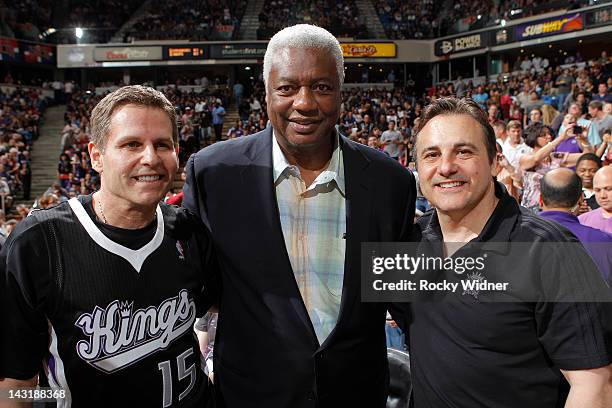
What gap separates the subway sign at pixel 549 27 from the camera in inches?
688

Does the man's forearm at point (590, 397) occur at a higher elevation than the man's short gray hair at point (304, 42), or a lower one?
lower

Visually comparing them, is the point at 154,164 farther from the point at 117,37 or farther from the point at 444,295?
the point at 117,37

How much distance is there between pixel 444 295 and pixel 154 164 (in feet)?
3.26

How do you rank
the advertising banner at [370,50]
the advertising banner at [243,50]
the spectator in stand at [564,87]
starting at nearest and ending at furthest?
the spectator in stand at [564,87] → the advertising banner at [370,50] → the advertising banner at [243,50]

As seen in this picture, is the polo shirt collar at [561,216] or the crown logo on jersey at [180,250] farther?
the polo shirt collar at [561,216]

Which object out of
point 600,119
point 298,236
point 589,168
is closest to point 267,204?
point 298,236

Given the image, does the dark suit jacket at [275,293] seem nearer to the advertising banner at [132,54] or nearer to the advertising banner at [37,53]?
the advertising banner at [132,54]

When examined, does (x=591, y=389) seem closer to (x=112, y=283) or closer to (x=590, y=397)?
(x=590, y=397)

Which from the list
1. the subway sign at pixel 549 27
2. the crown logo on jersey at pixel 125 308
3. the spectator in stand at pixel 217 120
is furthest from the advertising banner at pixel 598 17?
the crown logo on jersey at pixel 125 308

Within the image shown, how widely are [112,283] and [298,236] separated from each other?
62 cm

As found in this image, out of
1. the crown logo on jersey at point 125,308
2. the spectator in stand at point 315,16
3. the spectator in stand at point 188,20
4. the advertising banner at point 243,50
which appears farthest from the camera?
the spectator in stand at point 188,20

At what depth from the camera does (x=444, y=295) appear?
175cm

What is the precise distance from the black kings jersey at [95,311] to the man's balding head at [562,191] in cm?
213

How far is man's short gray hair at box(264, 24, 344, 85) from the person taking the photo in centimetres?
183
